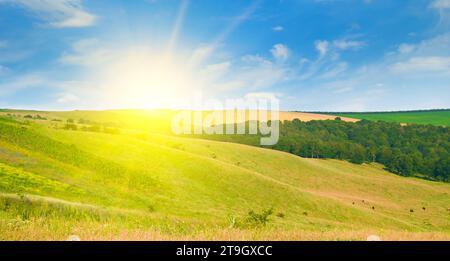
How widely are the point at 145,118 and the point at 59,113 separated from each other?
45.8m

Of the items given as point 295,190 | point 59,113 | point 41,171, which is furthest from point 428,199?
point 59,113

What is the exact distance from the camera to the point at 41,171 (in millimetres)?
42000

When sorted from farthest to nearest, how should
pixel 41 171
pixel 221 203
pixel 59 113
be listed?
pixel 59 113 < pixel 221 203 < pixel 41 171

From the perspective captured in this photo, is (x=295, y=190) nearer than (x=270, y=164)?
Yes

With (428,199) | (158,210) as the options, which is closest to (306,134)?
(428,199)

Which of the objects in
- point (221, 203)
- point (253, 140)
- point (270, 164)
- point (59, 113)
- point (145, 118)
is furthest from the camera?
point (59, 113)

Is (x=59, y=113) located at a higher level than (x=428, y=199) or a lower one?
higher

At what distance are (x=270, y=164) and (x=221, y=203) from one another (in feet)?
163

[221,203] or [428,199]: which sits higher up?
[221,203]
